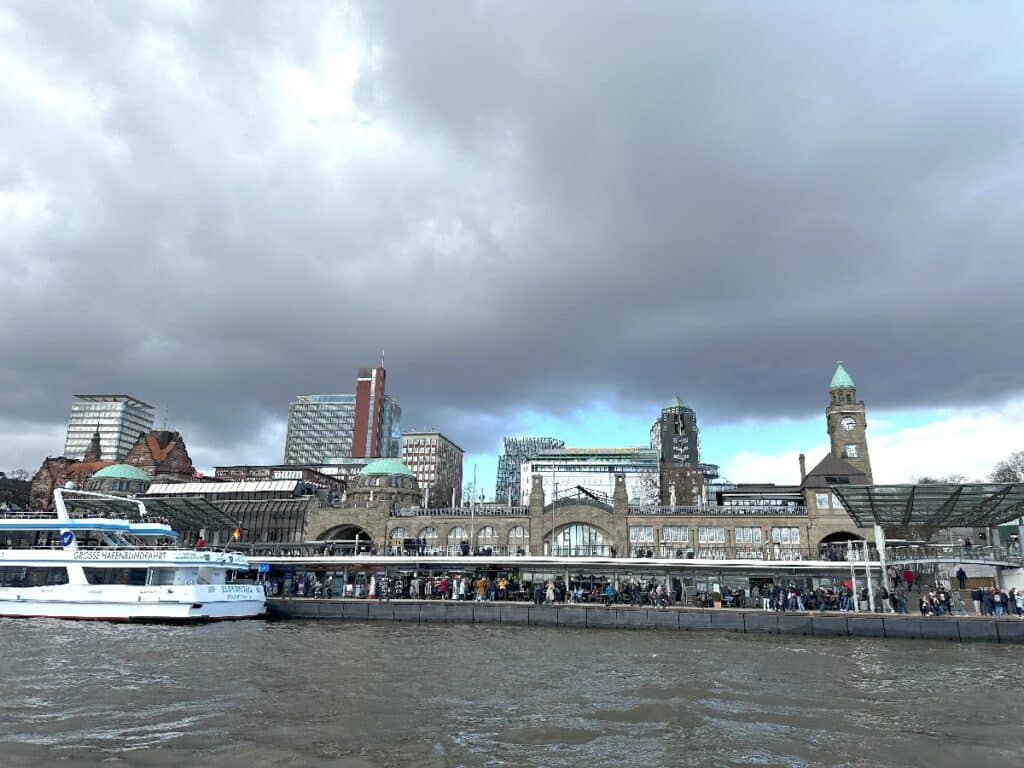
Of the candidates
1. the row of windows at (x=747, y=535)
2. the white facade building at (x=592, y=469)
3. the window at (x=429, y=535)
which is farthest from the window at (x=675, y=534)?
the white facade building at (x=592, y=469)

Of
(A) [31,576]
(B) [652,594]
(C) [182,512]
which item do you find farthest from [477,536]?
(A) [31,576]

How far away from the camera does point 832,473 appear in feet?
250

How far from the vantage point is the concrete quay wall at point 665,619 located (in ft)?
121

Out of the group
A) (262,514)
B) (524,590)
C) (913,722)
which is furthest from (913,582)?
(262,514)

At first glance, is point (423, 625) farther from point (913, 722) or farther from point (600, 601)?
point (913, 722)

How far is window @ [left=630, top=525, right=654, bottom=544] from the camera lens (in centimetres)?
7444

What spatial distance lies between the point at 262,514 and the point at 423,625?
157 ft

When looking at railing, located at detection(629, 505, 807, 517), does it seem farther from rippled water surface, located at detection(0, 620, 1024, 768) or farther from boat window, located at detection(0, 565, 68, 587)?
boat window, located at detection(0, 565, 68, 587)

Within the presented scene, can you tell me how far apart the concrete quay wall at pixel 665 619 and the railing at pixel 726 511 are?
3259 centimetres

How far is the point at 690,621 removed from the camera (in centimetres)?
4153

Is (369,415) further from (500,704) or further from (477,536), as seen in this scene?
(500,704)

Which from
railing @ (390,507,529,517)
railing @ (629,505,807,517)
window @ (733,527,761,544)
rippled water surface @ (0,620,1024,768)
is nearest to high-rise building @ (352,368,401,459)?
railing @ (390,507,529,517)

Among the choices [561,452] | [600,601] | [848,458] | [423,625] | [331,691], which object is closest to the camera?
[331,691]

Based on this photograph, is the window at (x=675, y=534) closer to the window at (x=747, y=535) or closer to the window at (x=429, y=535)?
the window at (x=747, y=535)
